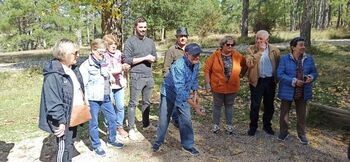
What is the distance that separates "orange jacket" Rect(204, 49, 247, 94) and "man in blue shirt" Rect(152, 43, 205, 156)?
56 cm

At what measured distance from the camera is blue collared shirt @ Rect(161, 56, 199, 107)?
460 cm

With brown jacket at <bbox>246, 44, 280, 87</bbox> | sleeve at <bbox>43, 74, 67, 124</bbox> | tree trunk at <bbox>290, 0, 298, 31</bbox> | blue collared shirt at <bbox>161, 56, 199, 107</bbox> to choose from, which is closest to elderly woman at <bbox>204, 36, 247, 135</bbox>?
brown jacket at <bbox>246, 44, 280, 87</bbox>

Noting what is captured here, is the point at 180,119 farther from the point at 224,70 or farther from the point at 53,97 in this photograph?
the point at 53,97

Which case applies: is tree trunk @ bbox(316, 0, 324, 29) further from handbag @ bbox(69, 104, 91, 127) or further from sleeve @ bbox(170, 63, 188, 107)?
handbag @ bbox(69, 104, 91, 127)

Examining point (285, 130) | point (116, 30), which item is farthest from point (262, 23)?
point (285, 130)

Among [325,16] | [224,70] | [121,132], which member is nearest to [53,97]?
[121,132]

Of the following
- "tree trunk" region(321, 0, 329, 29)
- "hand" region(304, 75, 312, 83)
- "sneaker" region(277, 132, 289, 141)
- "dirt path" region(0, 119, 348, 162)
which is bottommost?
"dirt path" region(0, 119, 348, 162)

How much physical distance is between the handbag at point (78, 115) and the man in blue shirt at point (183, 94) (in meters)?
1.17

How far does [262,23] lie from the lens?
23.1 m

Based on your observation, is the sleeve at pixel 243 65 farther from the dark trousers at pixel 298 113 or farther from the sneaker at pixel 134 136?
the sneaker at pixel 134 136

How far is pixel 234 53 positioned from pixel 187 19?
88.8ft

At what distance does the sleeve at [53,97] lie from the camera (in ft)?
11.7

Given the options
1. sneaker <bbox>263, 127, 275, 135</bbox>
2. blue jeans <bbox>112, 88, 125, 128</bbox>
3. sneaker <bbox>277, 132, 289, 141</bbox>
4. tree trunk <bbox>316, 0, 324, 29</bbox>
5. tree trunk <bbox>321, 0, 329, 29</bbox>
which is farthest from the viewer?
tree trunk <bbox>321, 0, 329, 29</bbox>

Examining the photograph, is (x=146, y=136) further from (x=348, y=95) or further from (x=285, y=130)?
(x=348, y=95)
